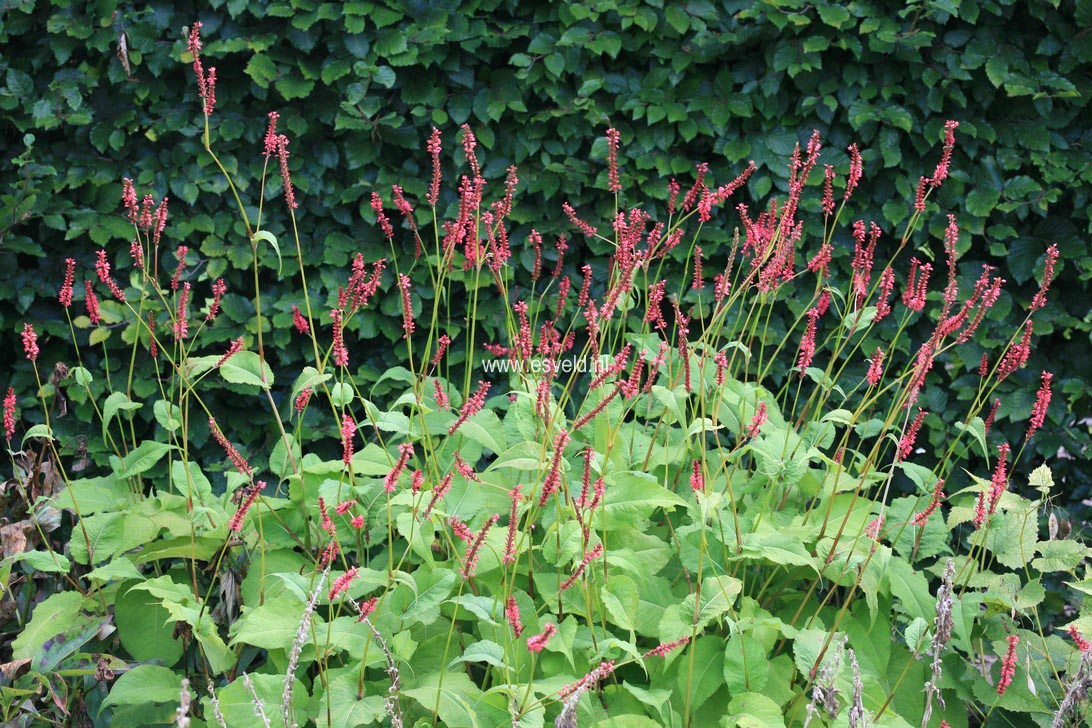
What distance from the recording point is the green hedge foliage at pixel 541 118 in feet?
12.0

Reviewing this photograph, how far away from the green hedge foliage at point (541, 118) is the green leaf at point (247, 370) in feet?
4.61

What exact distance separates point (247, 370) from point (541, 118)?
5.99 feet

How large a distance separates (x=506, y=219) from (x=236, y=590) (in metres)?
2.00

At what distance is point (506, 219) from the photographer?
12.7 ft

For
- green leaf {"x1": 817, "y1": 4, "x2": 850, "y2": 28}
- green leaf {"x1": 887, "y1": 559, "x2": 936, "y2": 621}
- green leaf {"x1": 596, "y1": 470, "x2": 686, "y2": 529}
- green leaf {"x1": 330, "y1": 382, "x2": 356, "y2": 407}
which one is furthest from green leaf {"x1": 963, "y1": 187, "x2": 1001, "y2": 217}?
green leaf {"x1": 330, "y1": 382, "x2": 356, "y2": 407}

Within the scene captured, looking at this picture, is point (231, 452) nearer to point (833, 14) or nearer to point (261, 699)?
point (261, 699)

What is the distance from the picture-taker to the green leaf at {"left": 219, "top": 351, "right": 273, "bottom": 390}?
2162 millimetres

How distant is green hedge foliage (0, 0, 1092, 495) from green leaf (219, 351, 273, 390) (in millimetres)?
1404

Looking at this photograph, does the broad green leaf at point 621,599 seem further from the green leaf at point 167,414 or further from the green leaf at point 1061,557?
the green leaf at point 167,414

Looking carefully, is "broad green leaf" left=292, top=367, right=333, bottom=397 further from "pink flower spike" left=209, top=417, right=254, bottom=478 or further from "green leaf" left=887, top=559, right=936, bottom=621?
"green leaf" left=887, top=559, right=936, bottom=621

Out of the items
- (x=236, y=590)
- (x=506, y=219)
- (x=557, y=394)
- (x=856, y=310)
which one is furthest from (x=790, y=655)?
(x=506, y=219)

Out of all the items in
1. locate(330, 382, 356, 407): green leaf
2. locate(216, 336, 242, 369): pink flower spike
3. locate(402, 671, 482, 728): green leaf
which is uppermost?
locate(216, 336, 242, 369): pink flower spike

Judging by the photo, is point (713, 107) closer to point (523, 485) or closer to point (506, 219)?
point (506, 219)

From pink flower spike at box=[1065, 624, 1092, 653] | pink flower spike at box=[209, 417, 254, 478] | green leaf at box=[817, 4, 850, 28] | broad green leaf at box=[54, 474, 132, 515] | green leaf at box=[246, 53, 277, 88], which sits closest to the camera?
pink flower spike at box=[209, 417, 254, 478]
